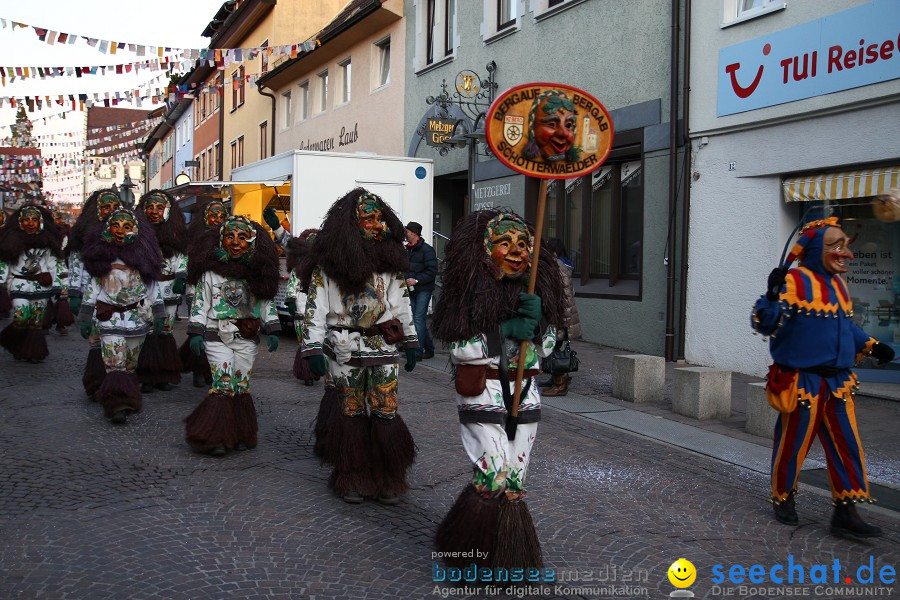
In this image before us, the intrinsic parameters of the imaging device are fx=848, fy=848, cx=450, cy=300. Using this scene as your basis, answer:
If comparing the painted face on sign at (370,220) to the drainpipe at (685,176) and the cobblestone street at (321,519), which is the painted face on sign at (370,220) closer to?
the cobblestone street at (321,519)

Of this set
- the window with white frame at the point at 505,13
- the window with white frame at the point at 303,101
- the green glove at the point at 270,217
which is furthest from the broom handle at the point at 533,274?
the window with white frame at the point at 303,101

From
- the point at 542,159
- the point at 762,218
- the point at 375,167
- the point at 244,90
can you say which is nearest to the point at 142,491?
the point at 542,159

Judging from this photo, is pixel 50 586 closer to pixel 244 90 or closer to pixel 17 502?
pixel 17 502

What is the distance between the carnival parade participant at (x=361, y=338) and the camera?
5.35 metres

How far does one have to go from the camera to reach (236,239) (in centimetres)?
665

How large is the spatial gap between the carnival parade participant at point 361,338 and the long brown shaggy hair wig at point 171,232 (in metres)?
4.76

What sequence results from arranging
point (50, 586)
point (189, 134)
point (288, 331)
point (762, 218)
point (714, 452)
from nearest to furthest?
point (50, 586)
point (714, 452)
point (762, 218)
point (288, 331)
point (189, 134)

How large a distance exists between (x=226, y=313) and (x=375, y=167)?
8.21 meters

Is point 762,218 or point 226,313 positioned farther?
point 762,218

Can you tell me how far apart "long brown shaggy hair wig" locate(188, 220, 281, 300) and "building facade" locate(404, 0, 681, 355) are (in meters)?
5.87

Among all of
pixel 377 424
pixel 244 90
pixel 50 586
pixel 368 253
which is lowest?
pixel 50 586

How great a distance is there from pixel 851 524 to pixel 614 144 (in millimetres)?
9748

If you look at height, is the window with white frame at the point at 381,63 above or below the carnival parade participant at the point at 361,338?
above

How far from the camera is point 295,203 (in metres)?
13.7
